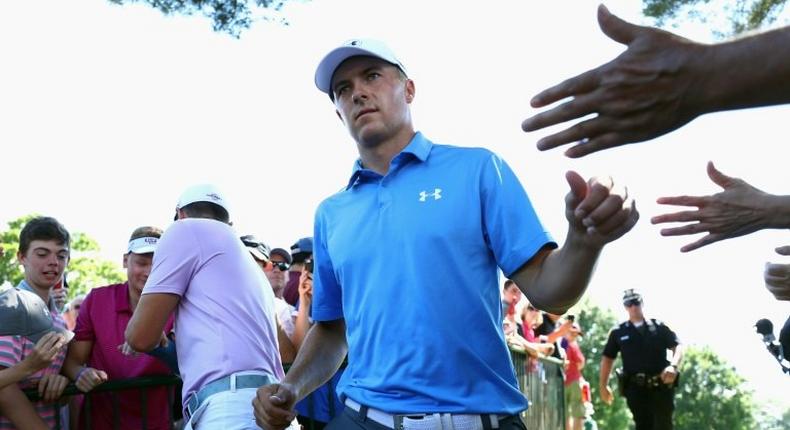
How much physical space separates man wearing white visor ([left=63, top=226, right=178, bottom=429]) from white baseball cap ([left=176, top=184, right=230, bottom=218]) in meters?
0.93

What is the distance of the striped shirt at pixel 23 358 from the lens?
196 inches

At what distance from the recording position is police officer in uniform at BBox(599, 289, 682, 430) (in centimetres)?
1345

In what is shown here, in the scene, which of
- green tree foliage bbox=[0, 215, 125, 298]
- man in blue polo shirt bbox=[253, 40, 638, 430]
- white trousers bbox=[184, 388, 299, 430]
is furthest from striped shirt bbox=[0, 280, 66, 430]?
green tree foliage bbox=[0, 215, 125, 298]

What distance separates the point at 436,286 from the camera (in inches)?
124

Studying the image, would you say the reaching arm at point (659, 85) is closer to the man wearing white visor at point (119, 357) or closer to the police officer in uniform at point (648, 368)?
the man wearing white visor at point (119, 357)

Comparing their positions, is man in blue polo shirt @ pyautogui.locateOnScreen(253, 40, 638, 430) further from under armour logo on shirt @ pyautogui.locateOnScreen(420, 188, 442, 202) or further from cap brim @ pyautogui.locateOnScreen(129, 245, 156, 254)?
cap brim @ pyautogui.locateOnScreen(129, 245, 156, 254)

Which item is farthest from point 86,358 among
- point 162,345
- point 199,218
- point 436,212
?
point 436,212

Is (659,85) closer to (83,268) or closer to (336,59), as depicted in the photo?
(336,59)

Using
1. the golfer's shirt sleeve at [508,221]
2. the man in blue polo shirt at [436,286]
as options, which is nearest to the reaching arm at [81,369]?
the man in blue polo shirt at [436,286]

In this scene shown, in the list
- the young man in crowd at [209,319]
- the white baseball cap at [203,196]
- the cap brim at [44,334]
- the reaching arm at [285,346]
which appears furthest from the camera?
the reaching arm at [285,346]

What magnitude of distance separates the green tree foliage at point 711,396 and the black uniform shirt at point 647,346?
186 feet

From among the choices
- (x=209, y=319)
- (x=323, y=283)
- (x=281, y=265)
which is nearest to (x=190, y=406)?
(x=209, y=319)

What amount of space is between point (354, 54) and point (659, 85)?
6.92 ft

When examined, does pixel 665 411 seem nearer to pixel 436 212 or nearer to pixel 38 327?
pixel 38 327
